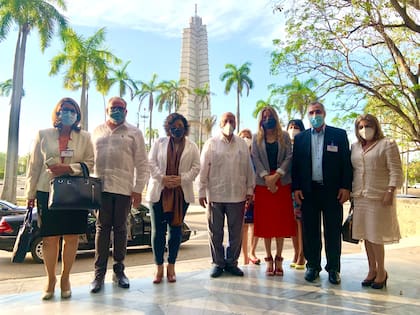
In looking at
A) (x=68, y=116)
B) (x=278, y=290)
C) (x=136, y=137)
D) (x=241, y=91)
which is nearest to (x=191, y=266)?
(x=278, y=290)

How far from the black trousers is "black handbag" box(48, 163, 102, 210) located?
7.75ft

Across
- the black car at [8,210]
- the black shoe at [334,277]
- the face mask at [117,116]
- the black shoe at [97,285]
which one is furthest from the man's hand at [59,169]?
the black car at [8,210]

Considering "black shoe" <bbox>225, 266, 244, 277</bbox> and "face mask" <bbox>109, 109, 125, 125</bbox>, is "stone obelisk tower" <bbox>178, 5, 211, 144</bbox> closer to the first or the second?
"black shoe" <bbox>225, 266, 244, 277</bbox>

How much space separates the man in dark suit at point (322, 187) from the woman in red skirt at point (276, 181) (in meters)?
0.16

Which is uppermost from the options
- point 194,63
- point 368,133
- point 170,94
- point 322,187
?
point 194,63

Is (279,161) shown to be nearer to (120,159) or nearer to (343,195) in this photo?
(343,195)

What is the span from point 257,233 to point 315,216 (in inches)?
28.8

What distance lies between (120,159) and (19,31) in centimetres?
1685

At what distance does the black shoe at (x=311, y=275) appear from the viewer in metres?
4.22

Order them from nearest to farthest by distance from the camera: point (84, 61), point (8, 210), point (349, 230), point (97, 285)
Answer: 1. point (97, 285)
2. point (349, 230)
3. point (8, 210)
4. point (84, 61)

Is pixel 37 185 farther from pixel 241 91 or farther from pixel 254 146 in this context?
pixel 241 91

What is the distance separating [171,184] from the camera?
4.06 m

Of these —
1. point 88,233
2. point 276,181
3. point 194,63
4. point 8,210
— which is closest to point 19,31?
point 8,210

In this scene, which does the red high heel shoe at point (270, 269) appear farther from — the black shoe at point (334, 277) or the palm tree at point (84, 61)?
the palm tree at point (84, 61)
